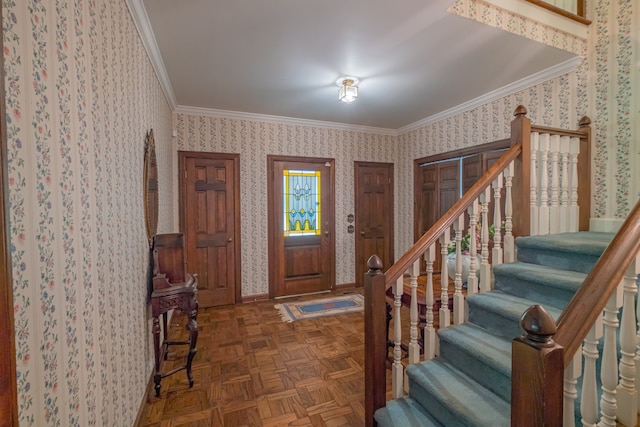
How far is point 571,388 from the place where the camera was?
0.99 meters

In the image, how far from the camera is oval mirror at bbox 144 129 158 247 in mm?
2070

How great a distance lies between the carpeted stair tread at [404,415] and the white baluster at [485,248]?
2.86 ft

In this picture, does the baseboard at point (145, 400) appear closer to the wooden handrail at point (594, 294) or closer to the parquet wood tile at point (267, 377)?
the parquet wood tile at point (267, 377)

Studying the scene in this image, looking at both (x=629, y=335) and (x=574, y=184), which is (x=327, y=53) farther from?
(x=629, y=335)

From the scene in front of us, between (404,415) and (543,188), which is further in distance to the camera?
(543,188)

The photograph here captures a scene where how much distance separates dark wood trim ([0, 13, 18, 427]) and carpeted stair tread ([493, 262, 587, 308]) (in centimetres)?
225

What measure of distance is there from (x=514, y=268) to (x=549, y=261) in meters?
0.25

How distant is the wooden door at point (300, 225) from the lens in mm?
4145

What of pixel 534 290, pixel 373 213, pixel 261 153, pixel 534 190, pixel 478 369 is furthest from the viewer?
pixel 373 213

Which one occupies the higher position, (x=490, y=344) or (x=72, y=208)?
(x=72, y=208)

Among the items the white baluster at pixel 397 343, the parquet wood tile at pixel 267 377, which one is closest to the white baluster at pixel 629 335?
the white baluster at pixel 397 343

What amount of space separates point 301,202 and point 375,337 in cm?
284

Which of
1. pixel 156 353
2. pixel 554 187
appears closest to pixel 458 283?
pixel 554 187

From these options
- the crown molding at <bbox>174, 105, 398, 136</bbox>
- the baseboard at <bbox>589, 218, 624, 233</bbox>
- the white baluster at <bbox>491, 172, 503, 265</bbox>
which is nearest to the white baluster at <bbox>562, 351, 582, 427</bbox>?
the white baluster at <bbox>491, 172, 503, 265</bbox>
